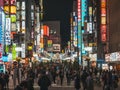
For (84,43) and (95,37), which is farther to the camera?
(84,43)

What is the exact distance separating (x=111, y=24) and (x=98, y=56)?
14.8 metres

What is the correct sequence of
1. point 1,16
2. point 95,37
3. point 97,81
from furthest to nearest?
point 95,37, point 1,16, point 97,81

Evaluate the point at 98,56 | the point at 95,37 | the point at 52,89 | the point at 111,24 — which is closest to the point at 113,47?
the point at 111,24

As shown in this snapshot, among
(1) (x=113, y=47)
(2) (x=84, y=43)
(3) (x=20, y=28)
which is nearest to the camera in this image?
(1) (x=113, y=47)

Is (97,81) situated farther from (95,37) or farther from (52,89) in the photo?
(95,37)

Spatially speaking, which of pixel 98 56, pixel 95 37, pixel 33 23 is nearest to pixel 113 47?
pixel 98 56

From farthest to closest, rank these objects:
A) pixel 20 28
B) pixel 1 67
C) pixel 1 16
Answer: pixel 20 28 → pixel 1 16 → pixel 1 67

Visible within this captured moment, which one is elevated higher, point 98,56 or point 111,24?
point 111,24

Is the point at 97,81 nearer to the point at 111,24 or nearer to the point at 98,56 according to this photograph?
the point at 111,24

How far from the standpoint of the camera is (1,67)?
49969 millimetres

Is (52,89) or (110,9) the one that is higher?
(110,9)

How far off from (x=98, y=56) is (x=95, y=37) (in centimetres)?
923

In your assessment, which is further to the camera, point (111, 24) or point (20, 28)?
point (20, 28)

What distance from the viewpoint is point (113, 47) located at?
84125 millimetres
